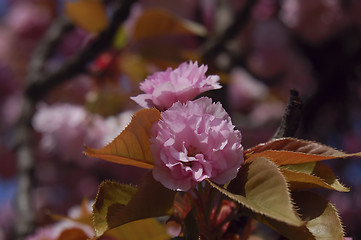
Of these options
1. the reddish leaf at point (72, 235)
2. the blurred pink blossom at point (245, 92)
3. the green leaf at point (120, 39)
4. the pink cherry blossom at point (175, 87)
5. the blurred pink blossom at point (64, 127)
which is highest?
the pink cherry blossom at point (175, 87)

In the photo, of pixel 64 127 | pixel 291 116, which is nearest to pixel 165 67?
pixel 64 127

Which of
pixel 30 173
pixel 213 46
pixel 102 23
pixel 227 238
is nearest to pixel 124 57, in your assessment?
pixel 102 23

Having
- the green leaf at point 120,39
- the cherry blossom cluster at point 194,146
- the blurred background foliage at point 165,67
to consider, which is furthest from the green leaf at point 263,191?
→ the green leaf at point 120,39

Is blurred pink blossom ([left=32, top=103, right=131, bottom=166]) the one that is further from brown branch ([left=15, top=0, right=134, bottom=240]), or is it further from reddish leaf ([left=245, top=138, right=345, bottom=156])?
reddish leaf ([left=245, top=138, right=345, bottom=156])

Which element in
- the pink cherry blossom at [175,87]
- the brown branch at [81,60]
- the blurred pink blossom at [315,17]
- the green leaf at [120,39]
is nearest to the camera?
the pink cherry blossom at [175,87]

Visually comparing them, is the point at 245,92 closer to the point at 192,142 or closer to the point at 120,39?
the point at 120,39

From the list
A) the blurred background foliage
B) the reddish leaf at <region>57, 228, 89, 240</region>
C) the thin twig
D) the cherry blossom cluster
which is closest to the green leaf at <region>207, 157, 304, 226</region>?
the cherry blossom cluster

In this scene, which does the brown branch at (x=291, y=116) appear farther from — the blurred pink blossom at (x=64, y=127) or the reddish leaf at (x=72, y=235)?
the blurred pink blossom at (x=64, y=127)
